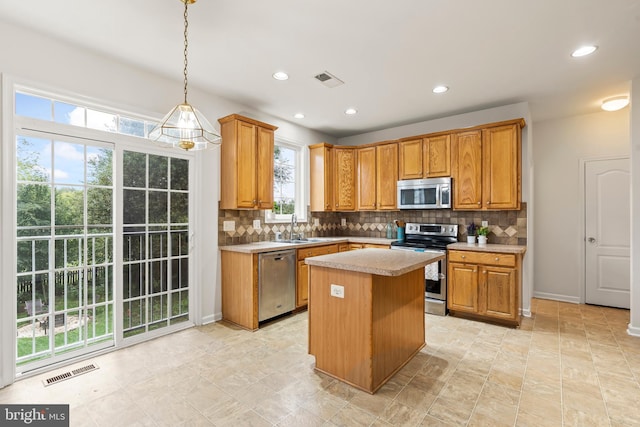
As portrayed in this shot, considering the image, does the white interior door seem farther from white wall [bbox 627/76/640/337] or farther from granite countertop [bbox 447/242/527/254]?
granite countertop [bbox 447/242/527/254]

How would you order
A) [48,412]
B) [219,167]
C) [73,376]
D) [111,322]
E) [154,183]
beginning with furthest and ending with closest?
[219,167]
[154,183]
[111,322]
[73,376]
[48,412]

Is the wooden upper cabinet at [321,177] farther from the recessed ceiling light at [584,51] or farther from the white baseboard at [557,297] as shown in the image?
the white baseboard at [557,297]

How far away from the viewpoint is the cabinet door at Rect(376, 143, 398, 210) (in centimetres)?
485

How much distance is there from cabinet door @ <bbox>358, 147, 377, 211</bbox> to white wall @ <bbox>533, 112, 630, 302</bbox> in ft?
8.22

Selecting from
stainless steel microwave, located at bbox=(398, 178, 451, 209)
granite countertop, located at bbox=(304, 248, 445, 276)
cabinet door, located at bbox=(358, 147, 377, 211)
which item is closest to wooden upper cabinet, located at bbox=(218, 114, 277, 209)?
granite countertop, located at bbox=(304, 248, 445, 276)

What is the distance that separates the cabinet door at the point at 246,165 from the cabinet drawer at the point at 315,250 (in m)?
0.89

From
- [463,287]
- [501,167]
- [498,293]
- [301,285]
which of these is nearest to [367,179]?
[501,167]

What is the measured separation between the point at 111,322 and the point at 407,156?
421 cm

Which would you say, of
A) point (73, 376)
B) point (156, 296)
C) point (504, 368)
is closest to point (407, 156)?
point (504, 368)

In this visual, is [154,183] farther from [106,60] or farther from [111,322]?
[111,322]

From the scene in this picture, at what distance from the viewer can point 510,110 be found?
4.06 m

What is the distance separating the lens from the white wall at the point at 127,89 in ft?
7.91

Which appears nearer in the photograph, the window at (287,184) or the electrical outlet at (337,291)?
the electrical outlet at (337,291)

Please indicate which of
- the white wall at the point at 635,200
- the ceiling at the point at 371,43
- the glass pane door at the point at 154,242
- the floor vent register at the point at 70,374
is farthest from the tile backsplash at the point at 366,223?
the floor vent register at the point at 70,374
